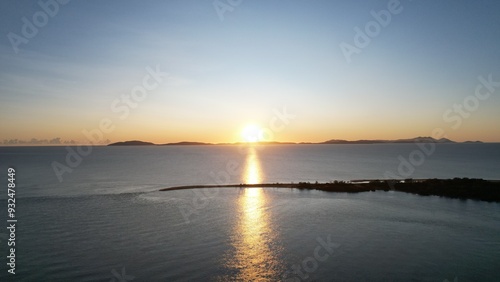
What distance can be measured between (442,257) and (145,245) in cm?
2990

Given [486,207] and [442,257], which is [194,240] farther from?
[486,207]

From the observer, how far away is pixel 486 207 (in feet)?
164

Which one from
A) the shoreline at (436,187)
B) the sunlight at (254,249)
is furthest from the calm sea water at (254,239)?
the shoreline at (436,187)

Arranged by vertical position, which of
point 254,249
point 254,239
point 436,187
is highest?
point 436,187

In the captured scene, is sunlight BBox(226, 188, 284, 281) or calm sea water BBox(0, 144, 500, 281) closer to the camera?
sunlight BBox(226, 188, 284, 281)

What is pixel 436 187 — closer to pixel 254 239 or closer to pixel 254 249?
pixel 254 239

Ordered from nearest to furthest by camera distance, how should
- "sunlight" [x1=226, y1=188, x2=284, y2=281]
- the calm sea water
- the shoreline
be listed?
"sunlight" [x1=226, y1=188, x2=284, y2=281] → the calm sea water → the shoreline

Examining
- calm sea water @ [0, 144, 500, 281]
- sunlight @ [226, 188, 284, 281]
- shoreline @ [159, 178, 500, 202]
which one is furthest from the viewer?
shoreline @ [159, 178, 500, 202]

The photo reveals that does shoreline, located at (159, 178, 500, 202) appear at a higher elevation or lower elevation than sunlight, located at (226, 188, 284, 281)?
higher

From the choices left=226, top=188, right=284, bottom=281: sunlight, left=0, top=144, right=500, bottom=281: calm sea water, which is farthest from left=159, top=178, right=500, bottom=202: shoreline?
left=226, top=188, right=284, bottom=281: sunlight

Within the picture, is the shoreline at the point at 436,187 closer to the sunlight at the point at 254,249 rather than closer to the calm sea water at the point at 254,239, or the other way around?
the calm sea water at the point at 254,239

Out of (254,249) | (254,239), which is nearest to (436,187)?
(254,239)

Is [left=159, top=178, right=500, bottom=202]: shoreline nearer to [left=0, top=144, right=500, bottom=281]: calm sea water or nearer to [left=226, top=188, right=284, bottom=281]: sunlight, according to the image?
[left=0, top=144, right=500, bottom=281]: calm sea water

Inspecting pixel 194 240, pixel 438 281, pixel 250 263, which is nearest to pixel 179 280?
pixel 250 263
